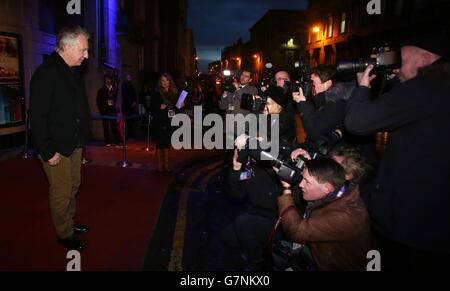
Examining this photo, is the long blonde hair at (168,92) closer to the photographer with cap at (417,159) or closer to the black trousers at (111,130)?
the black trousers at (111,130)

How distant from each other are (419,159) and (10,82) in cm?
789

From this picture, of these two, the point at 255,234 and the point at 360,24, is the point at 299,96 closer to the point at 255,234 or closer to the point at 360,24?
the point at 255,234

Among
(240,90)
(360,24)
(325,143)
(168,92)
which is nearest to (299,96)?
(325,143)

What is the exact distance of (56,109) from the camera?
3100 mm

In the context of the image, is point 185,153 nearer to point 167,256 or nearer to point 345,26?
point 167,256

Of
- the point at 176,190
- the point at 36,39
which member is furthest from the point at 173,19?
the point at 176,190

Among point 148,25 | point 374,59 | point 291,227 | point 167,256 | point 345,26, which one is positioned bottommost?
point 167,256

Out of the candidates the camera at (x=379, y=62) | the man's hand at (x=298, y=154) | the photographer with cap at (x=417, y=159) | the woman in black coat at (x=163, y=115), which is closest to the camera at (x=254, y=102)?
the man's hand at (x=298, y=154)

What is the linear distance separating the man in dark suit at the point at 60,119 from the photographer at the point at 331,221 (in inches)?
89.7

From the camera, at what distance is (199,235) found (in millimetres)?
3859

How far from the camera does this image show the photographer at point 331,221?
2176 mm
